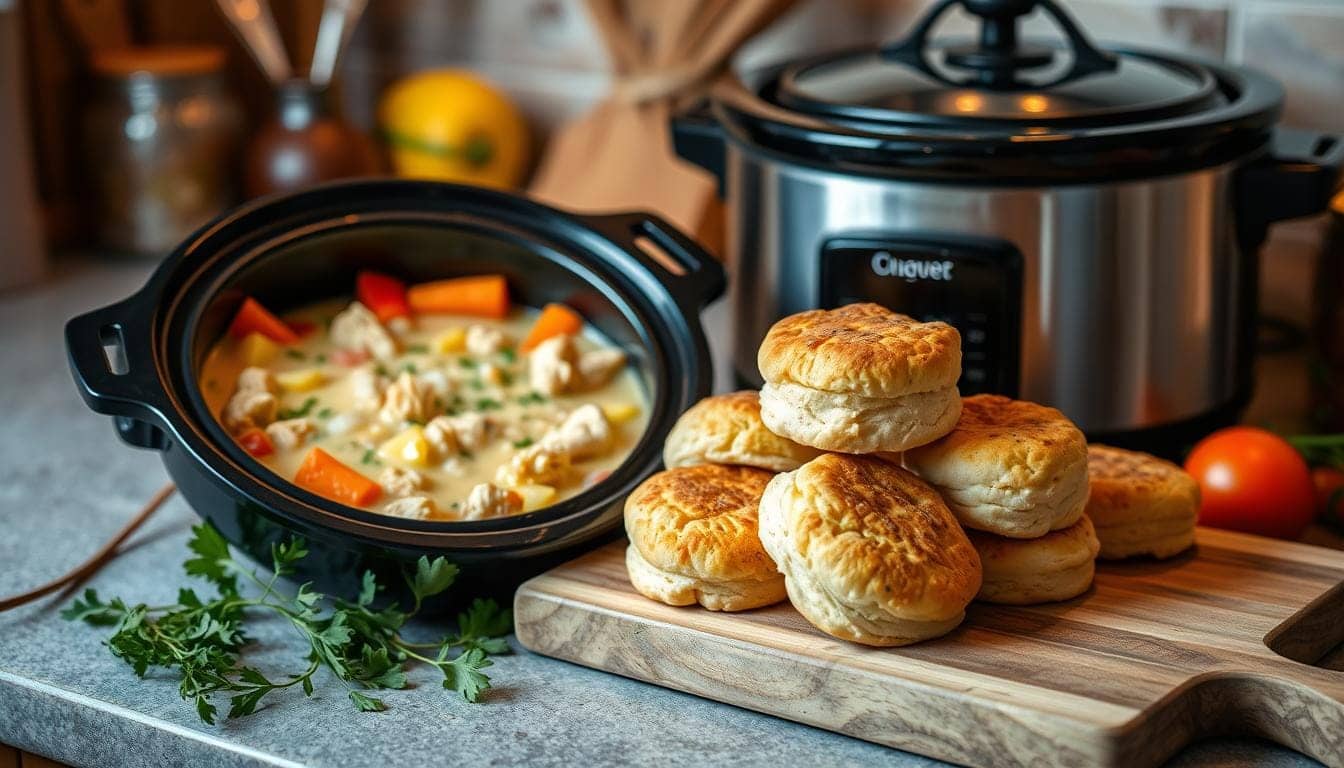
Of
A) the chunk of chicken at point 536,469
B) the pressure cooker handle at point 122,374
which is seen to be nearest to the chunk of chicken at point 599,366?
the chunk of chicken at point 536,469

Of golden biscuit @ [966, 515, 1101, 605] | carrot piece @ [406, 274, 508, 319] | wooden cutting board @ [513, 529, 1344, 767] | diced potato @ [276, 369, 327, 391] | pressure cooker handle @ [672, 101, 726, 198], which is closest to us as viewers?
wooden cutting board @ [513, 529, 1344, 767]

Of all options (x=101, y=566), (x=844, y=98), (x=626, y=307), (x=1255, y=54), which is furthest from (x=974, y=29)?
(x=101, y=566)

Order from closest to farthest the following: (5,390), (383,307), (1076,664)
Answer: (1076,664) < (383,307) < (5,390)

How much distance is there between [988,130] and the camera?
3.63 ft

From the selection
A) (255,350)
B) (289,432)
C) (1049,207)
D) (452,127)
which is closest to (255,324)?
(255,350)

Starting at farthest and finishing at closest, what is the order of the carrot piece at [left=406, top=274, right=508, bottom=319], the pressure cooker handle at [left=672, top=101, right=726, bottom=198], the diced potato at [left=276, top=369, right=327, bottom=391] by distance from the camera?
the pressure cooker handle at [left=672, top=101, right=726, bottom=198] < the carrot piece at [left=406, top=274, right=508, bottom=319] < the diced potato at [left=276, top=369, right=327, bottom=391]

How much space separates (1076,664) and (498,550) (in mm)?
354

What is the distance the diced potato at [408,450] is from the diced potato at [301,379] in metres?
0.09

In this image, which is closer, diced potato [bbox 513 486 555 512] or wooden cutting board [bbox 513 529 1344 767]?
wooden cutting board [bbox 513 529 1344 767]

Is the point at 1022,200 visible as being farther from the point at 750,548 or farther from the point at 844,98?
the point at 750,548

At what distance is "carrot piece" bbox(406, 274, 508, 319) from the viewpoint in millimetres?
1227

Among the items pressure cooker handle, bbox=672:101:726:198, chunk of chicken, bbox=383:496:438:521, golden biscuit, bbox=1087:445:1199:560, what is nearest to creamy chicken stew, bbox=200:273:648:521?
chunk of chicken, bbox=383:496:438:521

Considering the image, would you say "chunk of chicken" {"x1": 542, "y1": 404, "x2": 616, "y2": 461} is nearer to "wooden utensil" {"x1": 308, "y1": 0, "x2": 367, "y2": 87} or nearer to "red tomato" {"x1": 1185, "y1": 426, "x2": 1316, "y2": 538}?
"red tomato" {"x1": 1185, "y1": 426, "x2": 1316, "y2": 538}

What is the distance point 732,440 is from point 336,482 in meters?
0.27
